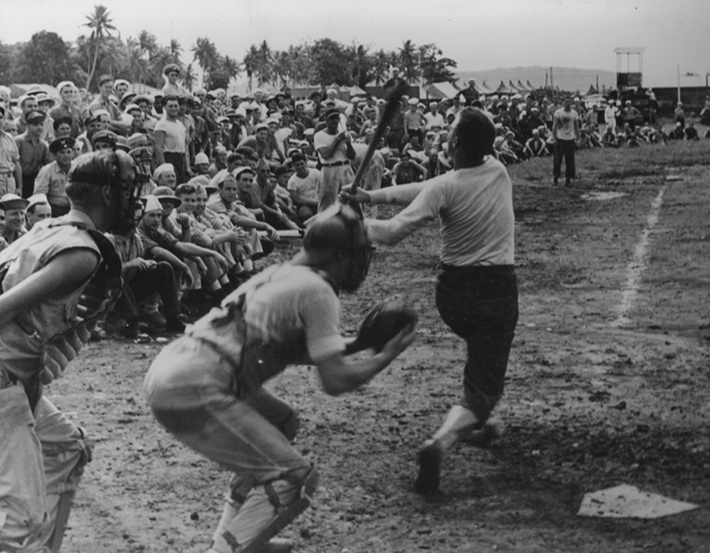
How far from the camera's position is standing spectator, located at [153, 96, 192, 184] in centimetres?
1458

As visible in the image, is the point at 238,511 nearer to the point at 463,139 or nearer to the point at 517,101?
the point at 463,139

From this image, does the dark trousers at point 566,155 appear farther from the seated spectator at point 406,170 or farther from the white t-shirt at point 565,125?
the seated spectator at point 406,170

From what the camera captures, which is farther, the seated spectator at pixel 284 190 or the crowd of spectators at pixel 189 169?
the seated spectator at pixel 284 190

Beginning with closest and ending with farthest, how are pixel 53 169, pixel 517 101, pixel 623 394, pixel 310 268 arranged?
pixel 310 268 → pixel 623 394 → pixel 53 169 → pixel 517 101

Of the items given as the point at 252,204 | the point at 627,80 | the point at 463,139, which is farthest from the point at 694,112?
the point at 463,139

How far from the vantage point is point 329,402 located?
24.5ft

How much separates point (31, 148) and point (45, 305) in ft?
29.7

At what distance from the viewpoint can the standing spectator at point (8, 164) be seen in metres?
11.4

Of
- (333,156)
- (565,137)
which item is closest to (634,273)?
(333,156)

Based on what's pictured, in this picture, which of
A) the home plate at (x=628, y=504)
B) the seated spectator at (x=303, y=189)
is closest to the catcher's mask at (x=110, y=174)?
the home plate at (x=628, y=504)

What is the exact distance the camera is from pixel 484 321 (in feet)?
19.4

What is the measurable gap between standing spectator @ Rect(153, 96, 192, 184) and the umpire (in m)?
9.07

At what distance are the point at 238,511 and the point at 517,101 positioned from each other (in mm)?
31953

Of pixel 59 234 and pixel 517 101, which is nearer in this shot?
pixel 59 234
